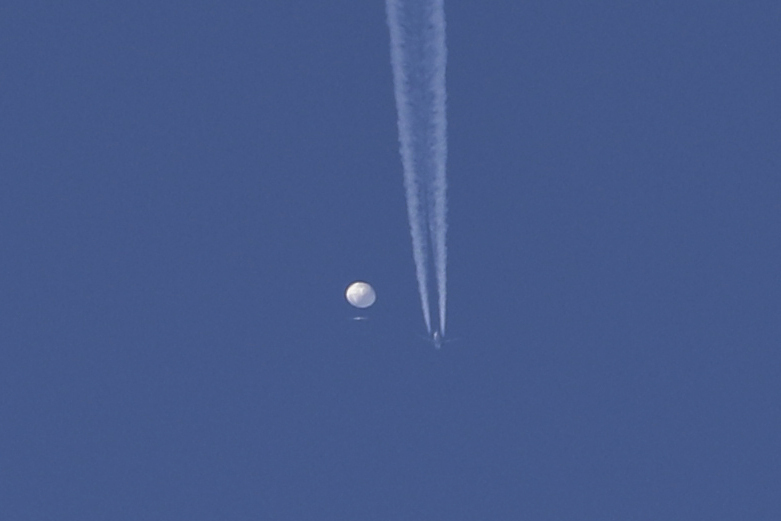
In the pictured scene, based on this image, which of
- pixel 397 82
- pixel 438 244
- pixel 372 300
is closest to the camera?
pixel 397 82

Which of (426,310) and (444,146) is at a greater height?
(444,146)

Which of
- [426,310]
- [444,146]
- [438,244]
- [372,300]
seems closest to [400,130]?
[444,146]

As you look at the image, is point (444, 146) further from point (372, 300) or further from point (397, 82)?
point (372, 300)

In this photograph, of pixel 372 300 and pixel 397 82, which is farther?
pixel 372 300

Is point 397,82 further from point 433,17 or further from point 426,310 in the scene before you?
point 426,310

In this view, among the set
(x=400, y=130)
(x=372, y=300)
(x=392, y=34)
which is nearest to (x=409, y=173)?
(x=400, y=130)

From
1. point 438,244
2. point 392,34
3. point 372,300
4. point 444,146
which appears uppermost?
point 392,34

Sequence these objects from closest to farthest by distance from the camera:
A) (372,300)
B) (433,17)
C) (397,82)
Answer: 1. (433,17)
2. (397,82)
3. (372,300)
